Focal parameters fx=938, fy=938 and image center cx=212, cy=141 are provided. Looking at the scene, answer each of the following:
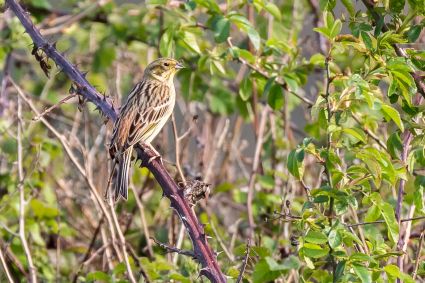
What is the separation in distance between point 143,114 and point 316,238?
2004mm

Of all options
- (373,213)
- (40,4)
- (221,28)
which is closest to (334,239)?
(373,213)

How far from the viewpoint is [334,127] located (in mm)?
2971

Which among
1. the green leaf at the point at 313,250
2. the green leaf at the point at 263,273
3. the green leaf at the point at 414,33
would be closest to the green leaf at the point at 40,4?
the green leaf at the point at 263,273

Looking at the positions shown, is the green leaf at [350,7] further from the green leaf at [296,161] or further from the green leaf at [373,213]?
the green leaf at [373,213]

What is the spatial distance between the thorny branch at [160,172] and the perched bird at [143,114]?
0.43 m

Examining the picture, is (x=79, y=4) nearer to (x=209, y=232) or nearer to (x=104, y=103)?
(x=209, y=232)

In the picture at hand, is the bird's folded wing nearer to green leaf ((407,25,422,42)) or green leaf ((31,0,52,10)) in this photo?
green leaf ((407,25,422,42))

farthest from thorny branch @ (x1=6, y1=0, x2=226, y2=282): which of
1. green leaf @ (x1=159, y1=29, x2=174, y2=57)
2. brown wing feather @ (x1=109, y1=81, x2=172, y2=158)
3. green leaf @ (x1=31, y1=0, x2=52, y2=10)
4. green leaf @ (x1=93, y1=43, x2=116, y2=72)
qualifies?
green leaf @ (x1=31, y1=0, x2=52, y2=10)

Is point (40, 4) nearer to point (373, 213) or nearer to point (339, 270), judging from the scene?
point (373, 213)

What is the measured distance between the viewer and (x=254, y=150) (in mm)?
5871

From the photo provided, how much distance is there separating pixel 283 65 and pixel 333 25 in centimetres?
131

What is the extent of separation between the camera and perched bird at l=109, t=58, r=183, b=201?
4277 mm

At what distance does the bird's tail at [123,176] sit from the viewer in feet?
13.2

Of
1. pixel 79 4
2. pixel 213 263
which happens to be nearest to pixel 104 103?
pixel 213 263
